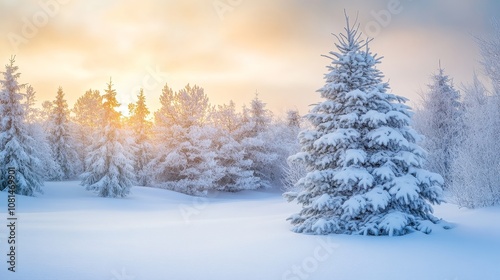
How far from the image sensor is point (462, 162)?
15.3 meters

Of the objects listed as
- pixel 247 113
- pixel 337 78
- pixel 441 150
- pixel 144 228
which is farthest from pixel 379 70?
pixel 247 113

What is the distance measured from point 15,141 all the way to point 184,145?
14.0 m

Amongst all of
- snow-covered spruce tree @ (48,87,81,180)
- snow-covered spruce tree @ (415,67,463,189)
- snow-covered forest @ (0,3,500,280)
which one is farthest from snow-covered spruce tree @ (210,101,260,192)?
snow-covered spruce tree @ (48,87,81,180)

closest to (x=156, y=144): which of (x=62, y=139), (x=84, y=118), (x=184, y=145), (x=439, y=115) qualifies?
(x=184, y=145)

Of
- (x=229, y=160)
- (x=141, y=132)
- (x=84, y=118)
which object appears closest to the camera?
(x=229, y=160)

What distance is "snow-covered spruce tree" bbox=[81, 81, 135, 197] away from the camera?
27844mm

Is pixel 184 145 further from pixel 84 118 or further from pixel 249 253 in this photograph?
pixel 84 118

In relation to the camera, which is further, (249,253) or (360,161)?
(360,161)

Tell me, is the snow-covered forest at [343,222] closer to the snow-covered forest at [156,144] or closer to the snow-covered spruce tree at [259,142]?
the snow-covered forest at [156,144]

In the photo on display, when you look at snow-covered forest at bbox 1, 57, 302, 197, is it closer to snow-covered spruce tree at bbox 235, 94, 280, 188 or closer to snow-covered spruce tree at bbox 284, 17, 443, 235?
snow-covered spruce tree at bbox 235, 94, 280, 188

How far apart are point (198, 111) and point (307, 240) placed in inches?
1092

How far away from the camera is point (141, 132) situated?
48062mm

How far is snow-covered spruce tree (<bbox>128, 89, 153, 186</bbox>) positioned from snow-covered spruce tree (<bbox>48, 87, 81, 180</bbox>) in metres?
8.59

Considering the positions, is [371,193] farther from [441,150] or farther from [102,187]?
[102,187]
